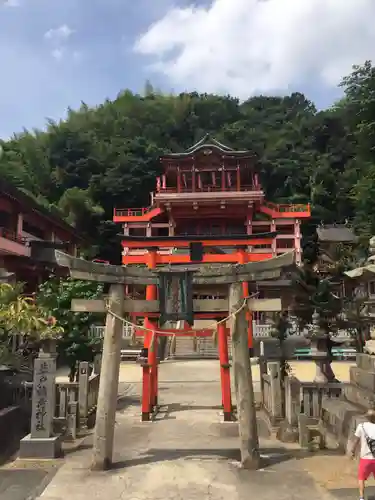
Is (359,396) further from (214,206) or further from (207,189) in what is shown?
(207,189)

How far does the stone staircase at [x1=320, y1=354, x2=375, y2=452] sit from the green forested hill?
2174 centimetres

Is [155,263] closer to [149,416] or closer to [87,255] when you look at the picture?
[149,416]

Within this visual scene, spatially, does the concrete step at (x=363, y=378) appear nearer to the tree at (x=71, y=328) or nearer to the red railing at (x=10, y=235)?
the tree at (x=71, y=328)

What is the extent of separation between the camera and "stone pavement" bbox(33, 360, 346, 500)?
217 inches

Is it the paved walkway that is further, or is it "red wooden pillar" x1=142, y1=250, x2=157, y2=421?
"red wooden pillar" x1=142, y1=250, x2=157, y2=421

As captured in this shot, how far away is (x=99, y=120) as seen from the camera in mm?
53906

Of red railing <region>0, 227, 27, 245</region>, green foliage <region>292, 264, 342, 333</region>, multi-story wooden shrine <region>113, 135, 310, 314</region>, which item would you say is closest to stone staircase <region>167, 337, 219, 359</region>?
multi-story wooden shrine <region>113, 135, 310, 314</region>

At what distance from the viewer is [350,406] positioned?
312 inches

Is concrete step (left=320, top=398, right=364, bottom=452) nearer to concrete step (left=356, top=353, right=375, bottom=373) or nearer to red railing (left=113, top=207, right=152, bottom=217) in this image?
concrete step (left=356, top=353, right=375, bottom=373)

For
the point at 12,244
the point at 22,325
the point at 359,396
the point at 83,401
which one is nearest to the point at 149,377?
the point at 83,401

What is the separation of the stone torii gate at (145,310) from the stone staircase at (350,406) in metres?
1.64

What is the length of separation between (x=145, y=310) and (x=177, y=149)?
1790 inches

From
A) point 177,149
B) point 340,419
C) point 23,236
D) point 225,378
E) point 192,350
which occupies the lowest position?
point 340,419

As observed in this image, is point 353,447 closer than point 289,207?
Yes
